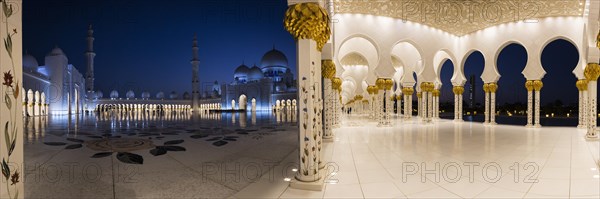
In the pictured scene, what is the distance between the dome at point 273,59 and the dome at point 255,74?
106cm

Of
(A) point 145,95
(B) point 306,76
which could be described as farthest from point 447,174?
(A) point 145,95

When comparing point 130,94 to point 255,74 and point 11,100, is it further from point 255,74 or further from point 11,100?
point 11,100

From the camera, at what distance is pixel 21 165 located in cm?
118

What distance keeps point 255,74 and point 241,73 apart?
278 cm

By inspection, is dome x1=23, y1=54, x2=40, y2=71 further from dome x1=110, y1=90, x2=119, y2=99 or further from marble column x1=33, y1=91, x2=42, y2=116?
dome x1=110, y1=90, x2=119, y2=99

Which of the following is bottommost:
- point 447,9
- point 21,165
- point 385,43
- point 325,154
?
point 325,154

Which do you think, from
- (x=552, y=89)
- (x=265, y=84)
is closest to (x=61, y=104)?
(x=265, y=84)

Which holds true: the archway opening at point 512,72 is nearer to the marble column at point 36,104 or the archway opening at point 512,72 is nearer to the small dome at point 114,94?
the marble column at point 36,104

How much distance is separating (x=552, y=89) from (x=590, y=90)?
2330 centimetres

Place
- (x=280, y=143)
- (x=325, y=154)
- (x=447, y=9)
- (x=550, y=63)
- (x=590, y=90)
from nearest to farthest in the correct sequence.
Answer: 1. (x=325, y=154)
2. (x=280, y=143)
3. (x=590, y=90)
4. (x=447, y=9)
5. (x=550, y=63)

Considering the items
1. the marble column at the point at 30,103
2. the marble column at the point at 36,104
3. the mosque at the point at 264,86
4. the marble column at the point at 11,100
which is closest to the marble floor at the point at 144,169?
the marble column at the point at 11,100

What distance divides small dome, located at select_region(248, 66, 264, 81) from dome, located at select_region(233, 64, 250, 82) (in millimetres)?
996

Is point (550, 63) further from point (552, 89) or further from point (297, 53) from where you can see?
point (297, 53)

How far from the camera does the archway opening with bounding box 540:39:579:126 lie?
63.8 ft
